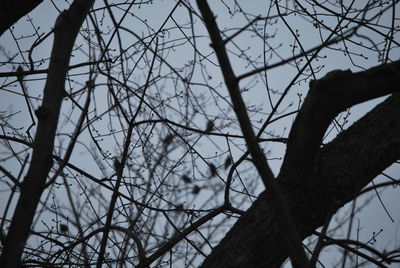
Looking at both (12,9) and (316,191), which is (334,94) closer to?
(316,191)

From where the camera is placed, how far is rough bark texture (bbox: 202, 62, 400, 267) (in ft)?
4.87

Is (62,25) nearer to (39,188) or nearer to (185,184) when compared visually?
(39,188)

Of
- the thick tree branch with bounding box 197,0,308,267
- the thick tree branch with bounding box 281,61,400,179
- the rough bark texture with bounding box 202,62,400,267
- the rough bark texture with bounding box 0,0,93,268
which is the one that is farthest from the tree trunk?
the rough bark texture with bounding box 0,0,93,268

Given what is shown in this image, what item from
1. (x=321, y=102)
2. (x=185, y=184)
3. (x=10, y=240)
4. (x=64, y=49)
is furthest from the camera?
(x=185, y=184)

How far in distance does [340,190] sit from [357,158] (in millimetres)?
173

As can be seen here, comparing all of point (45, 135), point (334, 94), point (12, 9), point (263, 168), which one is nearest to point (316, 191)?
point (334, 94)

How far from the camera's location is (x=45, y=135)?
1.88m

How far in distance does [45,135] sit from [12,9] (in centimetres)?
57

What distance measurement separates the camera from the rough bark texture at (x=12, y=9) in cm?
192

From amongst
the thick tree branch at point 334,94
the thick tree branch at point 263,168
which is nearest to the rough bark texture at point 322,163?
the thick tree branch at point 334,94

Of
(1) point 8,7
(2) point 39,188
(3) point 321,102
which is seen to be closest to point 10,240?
(2) point 39,188

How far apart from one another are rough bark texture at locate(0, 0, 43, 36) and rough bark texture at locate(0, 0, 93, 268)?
0.56ft

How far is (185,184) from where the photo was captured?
10.8ft

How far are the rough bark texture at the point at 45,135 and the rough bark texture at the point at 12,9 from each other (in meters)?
0.17
